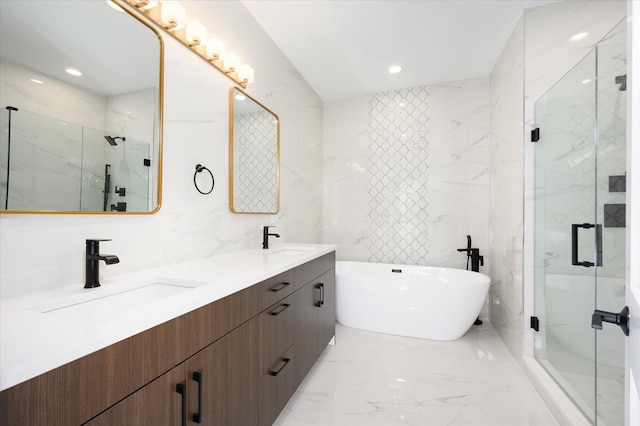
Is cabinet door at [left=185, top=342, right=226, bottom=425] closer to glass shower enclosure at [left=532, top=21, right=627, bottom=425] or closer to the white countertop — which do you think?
the white countertop

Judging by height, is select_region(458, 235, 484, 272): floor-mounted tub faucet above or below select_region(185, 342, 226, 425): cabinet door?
above

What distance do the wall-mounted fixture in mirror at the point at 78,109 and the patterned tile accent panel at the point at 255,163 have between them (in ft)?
2.14

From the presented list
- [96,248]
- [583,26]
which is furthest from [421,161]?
[96,248]

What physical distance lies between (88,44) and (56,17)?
110 millimetres

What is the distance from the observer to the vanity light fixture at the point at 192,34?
135 centimetres

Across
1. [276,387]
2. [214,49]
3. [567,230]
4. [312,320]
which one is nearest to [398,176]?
[567,230]

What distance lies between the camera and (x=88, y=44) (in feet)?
3.71

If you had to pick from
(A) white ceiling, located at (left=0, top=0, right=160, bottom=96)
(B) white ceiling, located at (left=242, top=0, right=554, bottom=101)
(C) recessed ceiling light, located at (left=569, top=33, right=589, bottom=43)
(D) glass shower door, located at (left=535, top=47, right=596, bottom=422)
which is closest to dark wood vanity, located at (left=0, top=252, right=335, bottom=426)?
(A) white ceiling, located at (left=0, top=0, right=160, bottom=96)

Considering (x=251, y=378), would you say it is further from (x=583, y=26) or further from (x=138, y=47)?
(x=583, y=26)

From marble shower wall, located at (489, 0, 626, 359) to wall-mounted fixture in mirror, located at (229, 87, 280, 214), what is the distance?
2.02 metres

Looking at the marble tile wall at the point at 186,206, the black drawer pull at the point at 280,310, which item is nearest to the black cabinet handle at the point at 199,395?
the black drawer pull at the point at 280,310

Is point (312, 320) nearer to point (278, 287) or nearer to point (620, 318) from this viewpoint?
point (278, 287)

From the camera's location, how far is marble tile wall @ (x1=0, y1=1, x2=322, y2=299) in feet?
3.18

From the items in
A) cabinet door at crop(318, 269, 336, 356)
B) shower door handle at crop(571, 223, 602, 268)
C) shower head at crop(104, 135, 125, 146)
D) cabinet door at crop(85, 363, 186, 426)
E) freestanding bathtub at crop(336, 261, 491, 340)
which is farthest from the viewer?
freestanding bathtub at crop(336, 261, 491, 340)
